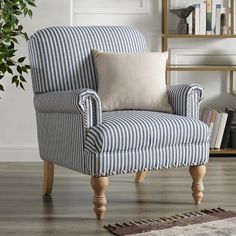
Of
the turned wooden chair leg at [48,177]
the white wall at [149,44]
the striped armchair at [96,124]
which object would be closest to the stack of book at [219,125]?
the white wall at [149,44]

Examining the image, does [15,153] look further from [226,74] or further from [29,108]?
[226,74]

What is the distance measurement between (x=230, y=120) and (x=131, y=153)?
1.96 metres

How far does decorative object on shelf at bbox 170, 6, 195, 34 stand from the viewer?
440 centimetres

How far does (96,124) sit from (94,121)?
0.02 m

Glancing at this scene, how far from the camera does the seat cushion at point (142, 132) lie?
2542 mm

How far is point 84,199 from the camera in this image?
3014mm

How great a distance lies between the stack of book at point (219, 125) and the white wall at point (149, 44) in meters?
0.32

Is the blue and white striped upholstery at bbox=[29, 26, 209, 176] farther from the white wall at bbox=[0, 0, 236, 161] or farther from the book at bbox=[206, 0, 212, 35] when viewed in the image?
the book at bbox=[206, 0, 212, 35]

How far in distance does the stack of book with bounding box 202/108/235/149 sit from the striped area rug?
69.9 inches

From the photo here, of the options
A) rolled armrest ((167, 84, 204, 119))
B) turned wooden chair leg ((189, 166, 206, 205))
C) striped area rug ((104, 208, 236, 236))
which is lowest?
striped area rug ((104, 208, 236, 236))

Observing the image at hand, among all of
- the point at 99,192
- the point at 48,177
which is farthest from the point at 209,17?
the point at 99,192

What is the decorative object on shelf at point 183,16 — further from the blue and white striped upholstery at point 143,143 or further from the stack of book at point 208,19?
the blue and white striped upholstery at point 143,143

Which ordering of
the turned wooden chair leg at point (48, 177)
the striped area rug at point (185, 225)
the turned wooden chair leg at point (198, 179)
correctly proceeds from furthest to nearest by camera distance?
the turned wooden chair leg at point (48, 177) → the turned wooden chair leg at point (198, 179) → the striped area rug at point (185, 225)

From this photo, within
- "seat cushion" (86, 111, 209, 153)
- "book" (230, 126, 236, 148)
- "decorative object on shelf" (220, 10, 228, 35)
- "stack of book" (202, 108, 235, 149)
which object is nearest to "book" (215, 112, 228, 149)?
"stack of book" (202, 108, 235, 149)
